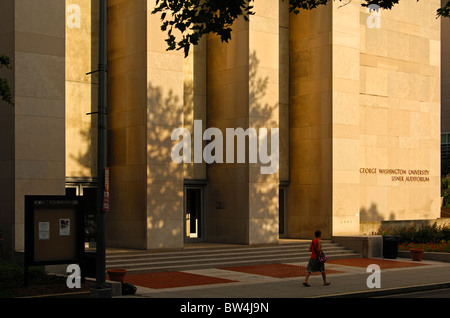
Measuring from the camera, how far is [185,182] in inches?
1121

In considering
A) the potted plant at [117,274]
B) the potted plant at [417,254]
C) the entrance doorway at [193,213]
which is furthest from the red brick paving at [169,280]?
the potted plant at [417,254]

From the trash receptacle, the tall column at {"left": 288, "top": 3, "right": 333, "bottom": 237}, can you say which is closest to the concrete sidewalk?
the trash receptacle

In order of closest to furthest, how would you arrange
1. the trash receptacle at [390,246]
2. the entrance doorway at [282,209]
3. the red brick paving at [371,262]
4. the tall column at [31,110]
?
the tall column at [31,110] < the red brick paving at [371,262] < the trash receptacle at [390,246] < the entrance doorway at [282,209]

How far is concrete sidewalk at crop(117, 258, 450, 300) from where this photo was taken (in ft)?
57.1

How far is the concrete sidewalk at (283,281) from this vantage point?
57.1 ft

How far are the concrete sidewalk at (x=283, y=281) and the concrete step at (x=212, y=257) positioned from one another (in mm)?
595

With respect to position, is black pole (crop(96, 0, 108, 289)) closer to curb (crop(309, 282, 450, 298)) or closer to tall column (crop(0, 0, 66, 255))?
curb (crop(309, 282, 450, 298))

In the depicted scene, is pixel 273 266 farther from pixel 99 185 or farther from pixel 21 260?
pixel 99 185

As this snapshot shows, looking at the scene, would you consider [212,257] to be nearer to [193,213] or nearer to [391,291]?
[193,213]

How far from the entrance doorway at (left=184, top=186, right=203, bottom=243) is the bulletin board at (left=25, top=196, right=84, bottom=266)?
11.8 m

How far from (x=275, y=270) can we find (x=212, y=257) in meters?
2.70

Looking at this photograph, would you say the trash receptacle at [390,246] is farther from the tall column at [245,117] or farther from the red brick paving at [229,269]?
the tall column at [245,117]

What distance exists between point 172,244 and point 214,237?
3986 mm
